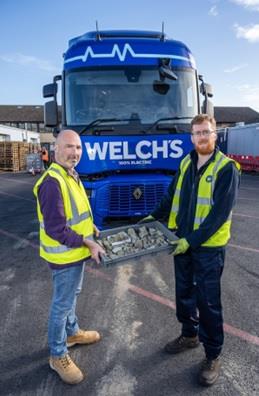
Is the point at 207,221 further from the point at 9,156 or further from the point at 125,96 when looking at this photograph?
the point at 9,156

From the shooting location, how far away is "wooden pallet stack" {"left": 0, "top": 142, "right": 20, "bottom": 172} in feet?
83.6

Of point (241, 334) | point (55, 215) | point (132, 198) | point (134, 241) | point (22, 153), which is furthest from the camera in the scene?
point (22, 153)

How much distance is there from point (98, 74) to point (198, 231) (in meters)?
3.36

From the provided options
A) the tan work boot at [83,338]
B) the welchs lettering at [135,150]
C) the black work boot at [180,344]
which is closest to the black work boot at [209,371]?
the black work boot at [180,344]

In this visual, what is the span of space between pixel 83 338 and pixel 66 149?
6.12 feet

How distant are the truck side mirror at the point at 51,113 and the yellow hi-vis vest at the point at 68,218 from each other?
3197 mm

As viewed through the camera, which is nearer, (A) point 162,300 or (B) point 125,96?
(A) point 162,300

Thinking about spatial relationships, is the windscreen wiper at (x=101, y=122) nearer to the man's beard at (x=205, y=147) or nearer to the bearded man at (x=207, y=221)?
the bearded man at (x=207, y=221)

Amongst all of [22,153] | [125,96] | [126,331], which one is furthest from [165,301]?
[22,153]

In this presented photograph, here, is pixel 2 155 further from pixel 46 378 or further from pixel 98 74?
pixel 46 378

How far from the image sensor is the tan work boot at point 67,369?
2533 mm

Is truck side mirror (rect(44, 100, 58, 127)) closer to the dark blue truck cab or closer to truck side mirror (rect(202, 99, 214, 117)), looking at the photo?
the dark blue truck cab

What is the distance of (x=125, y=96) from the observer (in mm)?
4746

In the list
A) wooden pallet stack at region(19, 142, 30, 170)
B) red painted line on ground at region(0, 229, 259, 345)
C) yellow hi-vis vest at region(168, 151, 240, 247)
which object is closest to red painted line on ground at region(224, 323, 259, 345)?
red painted line on ground at region(0, 229, 259, 345)
